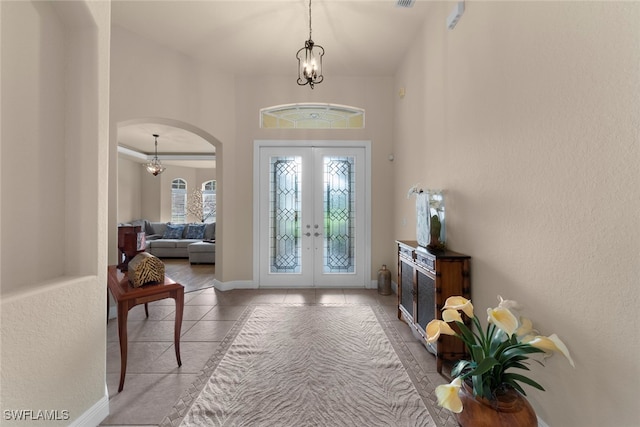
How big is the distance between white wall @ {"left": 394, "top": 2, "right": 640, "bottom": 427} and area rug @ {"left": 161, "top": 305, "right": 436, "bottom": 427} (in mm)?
895

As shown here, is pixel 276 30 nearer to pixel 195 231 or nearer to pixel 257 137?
pixel 257 137

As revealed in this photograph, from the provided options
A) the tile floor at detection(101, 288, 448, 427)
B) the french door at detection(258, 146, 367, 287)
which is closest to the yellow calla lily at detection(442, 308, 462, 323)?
the tile floor at detection(101, 288, 448, 427)

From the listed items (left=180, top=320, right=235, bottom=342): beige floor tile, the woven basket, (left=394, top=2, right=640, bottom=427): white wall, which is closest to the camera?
(left=394, top=2, right=640, bottom=427): white wall

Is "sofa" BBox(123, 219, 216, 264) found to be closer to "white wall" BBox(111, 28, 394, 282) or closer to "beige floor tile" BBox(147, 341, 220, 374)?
"white wall" BBox(111, 28, 394, 282)

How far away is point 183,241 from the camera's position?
7410 millimetres

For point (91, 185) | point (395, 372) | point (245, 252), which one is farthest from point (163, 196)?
point (395, 372)

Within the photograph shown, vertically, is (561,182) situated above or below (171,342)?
above

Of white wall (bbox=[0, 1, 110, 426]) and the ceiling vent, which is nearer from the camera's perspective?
white wall (bbox=[0, 1, 110, 426])

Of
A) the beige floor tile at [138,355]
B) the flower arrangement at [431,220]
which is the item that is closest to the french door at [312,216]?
the flower arrangement at [431,220]

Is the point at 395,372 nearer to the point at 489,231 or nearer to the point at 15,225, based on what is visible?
the point at 489,231

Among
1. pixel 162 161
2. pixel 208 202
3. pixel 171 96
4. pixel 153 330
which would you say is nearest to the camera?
pixel 153 330

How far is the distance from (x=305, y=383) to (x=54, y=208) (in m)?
2.03

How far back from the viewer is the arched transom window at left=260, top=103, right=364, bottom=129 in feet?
14.7

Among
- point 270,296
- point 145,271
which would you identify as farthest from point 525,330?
point 270,296
